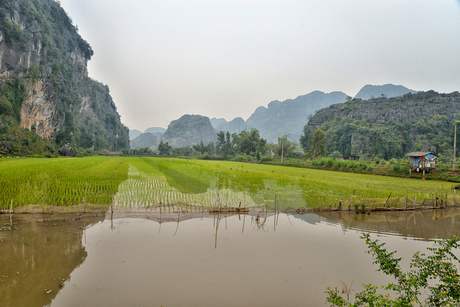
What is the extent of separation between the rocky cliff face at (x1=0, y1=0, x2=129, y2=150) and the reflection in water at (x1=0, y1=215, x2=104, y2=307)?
43.8 m

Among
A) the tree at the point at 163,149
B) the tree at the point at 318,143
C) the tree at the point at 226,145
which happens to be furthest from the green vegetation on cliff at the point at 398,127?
the tree at the point at 163,149

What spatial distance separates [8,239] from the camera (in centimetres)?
530

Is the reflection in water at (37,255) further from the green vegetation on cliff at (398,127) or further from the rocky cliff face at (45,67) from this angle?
the green vegetation on cliff at (398,127)

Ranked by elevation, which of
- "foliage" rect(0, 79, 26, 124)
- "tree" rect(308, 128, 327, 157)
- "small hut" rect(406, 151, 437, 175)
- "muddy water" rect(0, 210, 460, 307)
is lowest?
"muddy water" rect(0, 210, 460, 307)

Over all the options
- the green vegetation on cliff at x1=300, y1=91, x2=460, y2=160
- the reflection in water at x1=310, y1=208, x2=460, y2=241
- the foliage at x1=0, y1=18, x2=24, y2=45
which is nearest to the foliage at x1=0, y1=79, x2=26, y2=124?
the foliage at x1=0, y1=18, x2=24, y2=45

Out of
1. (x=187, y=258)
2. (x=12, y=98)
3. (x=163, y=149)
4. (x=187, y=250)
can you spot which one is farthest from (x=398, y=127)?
(x=12, y=98)

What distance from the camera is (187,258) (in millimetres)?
4914

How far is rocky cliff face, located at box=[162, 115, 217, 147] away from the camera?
6772 inches

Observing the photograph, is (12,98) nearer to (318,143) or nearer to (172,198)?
(172,198)

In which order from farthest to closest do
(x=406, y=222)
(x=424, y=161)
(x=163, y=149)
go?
(x=163, y=149) < (x=424, y=161) < (x=406, y=222)

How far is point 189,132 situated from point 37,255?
177875 mm

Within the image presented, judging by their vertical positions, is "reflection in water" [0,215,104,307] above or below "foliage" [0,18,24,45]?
below

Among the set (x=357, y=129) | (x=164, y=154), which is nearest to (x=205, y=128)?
(x=164, y=154)

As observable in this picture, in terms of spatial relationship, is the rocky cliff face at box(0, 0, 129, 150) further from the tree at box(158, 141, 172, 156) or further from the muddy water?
the muddy water
